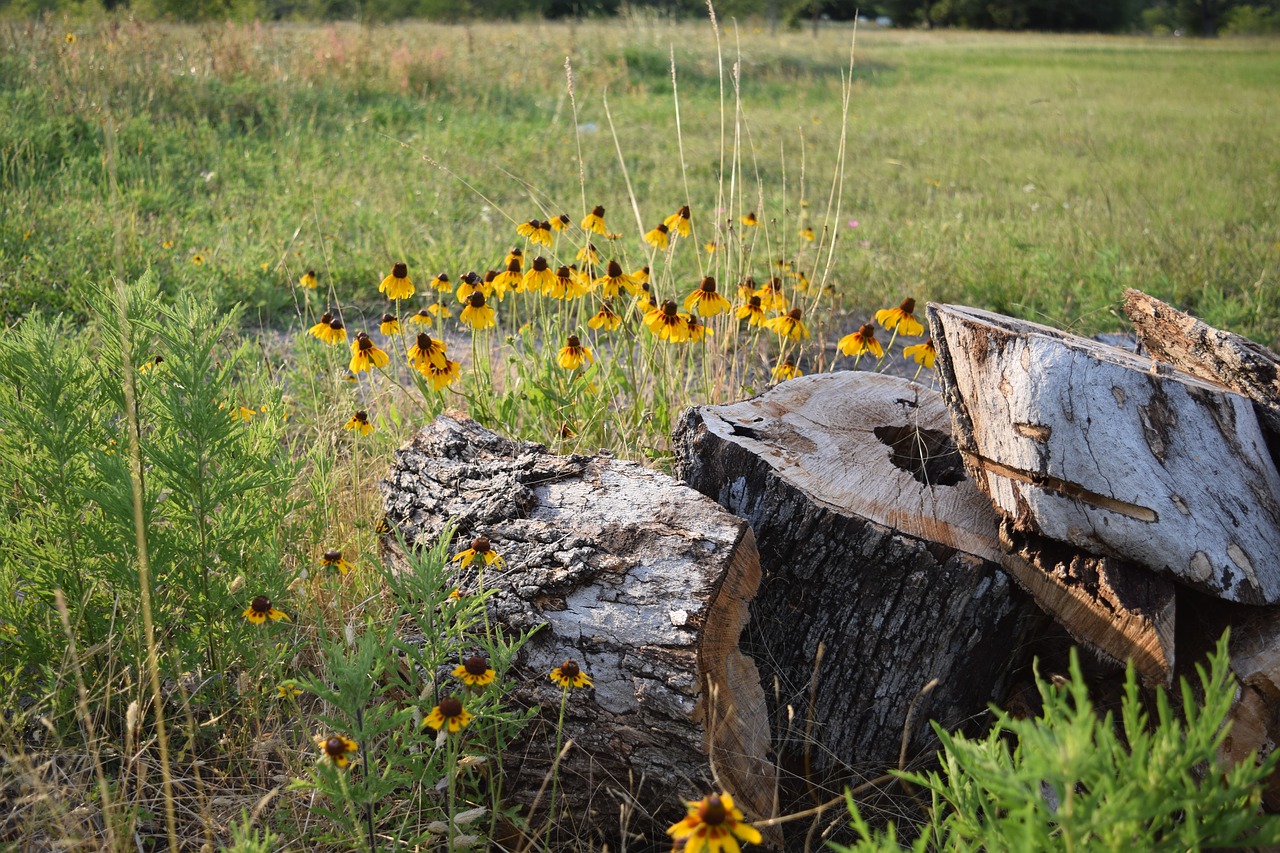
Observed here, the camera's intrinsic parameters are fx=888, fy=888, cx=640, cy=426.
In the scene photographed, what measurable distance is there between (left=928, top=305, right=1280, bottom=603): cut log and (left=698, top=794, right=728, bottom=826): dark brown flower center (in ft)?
3.31

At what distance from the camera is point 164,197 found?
5938mm

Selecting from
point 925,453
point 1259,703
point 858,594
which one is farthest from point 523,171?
point 1259,703

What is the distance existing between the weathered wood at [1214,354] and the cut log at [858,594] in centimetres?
63

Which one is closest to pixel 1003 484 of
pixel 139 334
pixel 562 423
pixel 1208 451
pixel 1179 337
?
pixel 1208 451

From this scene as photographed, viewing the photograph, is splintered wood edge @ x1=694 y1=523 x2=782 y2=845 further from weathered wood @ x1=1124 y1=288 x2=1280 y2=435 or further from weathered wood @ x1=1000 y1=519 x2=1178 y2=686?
weathered wood @ x1=1124 y1=288 x2=1280 y2=435

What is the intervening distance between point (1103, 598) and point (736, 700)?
0.77m

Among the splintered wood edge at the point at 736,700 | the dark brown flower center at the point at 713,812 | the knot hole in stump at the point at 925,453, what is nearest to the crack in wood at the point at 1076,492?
the knot hole in stump at the point at 925,453

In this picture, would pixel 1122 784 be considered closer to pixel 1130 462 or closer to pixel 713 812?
pixel 713 812

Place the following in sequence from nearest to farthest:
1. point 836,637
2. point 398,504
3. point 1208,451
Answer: point 1208,451 → point 836,637 → point 398,504

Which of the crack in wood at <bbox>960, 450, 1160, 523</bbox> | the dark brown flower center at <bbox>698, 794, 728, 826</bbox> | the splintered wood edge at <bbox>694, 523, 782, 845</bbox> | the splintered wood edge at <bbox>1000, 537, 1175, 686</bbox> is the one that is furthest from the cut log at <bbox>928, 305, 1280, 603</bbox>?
the dark brown flower center at <bbox>698, 794, 728, 826</bbox>

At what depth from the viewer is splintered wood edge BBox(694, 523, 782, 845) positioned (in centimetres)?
176

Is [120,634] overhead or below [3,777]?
overhead

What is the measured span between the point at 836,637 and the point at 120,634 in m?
1.57

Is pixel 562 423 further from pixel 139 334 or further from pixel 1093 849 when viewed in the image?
pixel 1093 849
